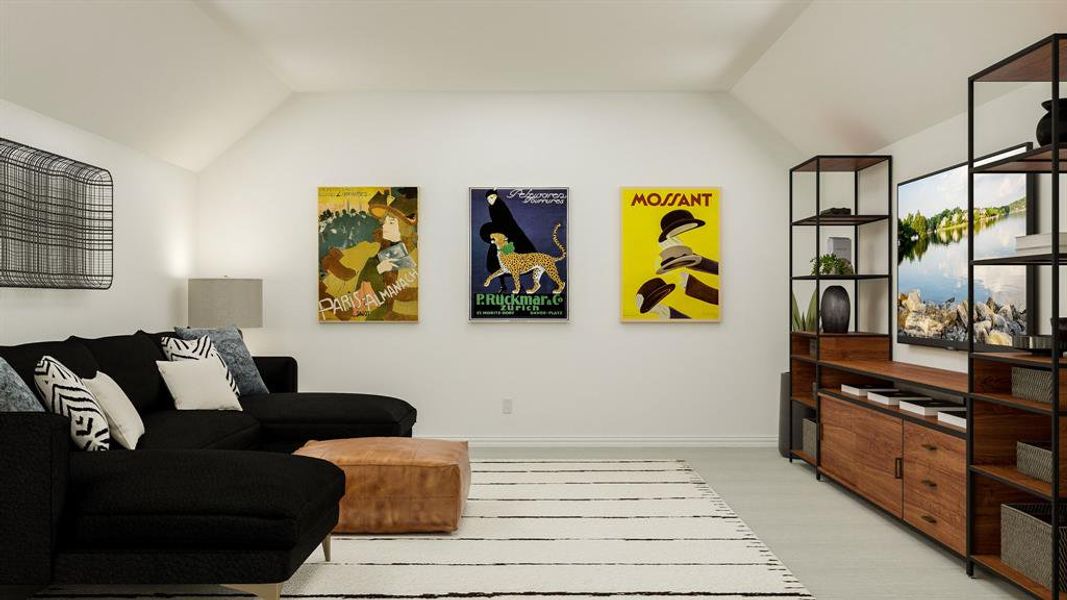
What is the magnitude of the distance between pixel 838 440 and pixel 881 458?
59 centimetres

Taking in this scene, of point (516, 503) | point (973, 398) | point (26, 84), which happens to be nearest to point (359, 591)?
point (516, 503)

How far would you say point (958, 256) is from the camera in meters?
4.33

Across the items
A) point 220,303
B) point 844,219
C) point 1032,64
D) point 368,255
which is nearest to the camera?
point 1032,64

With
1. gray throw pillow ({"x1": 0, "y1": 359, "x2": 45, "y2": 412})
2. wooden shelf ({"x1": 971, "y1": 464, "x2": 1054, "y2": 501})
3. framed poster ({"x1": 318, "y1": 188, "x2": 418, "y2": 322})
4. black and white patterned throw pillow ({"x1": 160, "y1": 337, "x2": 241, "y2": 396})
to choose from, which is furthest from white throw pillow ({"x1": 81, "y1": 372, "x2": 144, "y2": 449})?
wooden shelf ({"x1": 971, "y1": 464, "x2": 1054, "y2": 501})

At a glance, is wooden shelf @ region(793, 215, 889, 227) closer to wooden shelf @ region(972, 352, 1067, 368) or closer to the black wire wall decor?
wooden shelf @ region(972, 352, 1067, 368)

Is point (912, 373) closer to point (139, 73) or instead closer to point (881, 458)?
point (881, 458)

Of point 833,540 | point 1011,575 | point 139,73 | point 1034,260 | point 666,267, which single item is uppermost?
point 139,73

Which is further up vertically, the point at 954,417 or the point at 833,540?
the point at 954,417

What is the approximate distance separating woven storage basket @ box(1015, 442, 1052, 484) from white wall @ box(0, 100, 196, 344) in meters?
4.37

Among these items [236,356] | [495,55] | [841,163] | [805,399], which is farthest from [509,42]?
[805,399]

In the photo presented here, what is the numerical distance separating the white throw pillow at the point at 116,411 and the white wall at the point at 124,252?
82 cm

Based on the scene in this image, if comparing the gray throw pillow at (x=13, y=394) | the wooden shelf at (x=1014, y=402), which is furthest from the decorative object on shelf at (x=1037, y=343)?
the gray throw pillow at (x=13, y=394)

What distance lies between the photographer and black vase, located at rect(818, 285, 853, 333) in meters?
5.22

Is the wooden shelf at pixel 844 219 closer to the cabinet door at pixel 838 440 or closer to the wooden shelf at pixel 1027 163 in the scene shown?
the cabinet door at pixel 838 440
